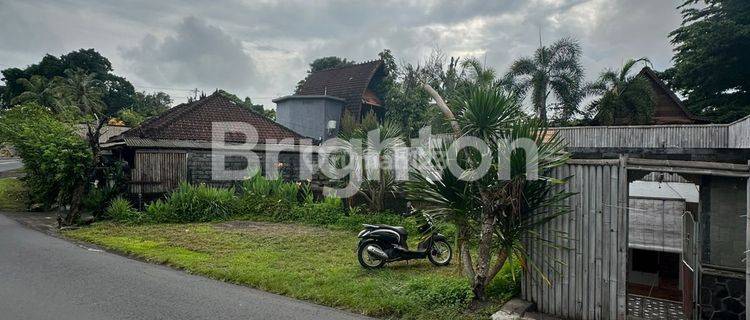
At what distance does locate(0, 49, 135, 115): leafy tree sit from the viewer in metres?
43.8

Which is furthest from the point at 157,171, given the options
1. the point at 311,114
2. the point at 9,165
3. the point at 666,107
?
the point at 9,165

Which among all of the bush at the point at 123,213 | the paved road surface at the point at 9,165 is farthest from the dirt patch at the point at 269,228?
the paved road surface at the point at 9,165

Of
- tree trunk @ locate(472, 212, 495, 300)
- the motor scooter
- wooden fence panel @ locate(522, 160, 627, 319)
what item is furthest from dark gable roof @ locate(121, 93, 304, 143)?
wooden fence panel @ locate(522, 160, 627, 319)

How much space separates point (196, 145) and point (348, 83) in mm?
15070

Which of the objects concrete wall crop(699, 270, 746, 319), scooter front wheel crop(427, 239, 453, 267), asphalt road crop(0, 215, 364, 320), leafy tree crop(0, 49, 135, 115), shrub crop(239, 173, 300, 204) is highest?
leafy tree crop(0, 49, 135, 115)

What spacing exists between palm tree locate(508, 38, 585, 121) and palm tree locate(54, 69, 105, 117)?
116 ft

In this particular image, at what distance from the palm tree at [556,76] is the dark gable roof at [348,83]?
1035 cm

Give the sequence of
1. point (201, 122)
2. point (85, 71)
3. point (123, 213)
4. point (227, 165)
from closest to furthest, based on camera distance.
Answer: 1. point (123, 213)
2. point (227, 165)
3. point (201, 122)
4. point (85, 71)

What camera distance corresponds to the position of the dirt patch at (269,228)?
10.7m

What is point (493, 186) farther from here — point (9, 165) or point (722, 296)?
point (9, 165)

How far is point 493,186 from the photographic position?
5250 mm

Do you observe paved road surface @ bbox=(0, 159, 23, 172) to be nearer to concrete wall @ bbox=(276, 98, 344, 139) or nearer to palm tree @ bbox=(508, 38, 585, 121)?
concrete wall @ bbox=(276, 98, 344, 139)

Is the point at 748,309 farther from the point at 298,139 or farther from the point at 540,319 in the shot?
the point at 298,139

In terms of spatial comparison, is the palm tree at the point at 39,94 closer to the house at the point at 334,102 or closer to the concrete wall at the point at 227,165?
the house at the point at 334,102
